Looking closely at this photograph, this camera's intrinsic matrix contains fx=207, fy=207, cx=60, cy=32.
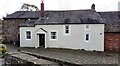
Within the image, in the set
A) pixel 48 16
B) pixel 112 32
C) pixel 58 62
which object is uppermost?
pixel 48 16

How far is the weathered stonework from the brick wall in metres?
15.8

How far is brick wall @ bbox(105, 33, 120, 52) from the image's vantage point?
29750 mm

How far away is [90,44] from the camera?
29.2 metres

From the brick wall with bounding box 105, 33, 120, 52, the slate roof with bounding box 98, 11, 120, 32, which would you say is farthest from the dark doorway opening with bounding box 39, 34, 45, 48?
the slate roof with bounding box 98, 11, 120, 32

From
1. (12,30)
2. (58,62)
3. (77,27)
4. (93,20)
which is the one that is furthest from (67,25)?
(58,62)

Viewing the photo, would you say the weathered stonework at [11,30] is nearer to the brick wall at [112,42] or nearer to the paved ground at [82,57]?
the paved ground at [82,57]

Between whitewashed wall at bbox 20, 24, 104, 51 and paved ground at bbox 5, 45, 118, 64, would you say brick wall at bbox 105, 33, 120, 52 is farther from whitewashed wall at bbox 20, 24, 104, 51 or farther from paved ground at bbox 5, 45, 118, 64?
paved ground at bbox 5, 45, 118, 64

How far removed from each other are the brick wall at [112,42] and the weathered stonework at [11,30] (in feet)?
51.8

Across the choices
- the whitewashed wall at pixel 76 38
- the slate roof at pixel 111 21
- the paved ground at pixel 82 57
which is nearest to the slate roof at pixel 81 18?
the slate roof at pixel 111 21

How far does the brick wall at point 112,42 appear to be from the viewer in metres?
29.8

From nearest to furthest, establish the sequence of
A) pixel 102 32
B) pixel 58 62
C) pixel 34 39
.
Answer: pixel 58 62 → pixel 102 32 → pixel 34 39

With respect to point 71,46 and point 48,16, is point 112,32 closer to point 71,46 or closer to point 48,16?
point 71,46

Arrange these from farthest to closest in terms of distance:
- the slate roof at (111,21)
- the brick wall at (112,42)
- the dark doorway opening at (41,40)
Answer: the dark doorway opening at (41,40) < the slate roof at (111,21) < the brick wall at (112,42)

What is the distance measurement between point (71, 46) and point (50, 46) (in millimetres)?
3129
